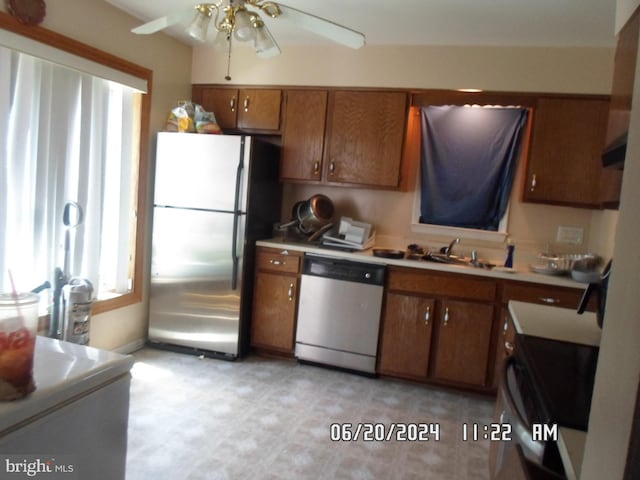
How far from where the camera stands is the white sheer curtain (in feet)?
7.80

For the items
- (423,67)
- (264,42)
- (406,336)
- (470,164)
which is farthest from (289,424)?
(423,67)

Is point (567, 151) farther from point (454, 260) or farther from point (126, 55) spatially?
point (126, 55)

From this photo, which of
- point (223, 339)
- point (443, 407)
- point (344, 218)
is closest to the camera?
point (443, 407)

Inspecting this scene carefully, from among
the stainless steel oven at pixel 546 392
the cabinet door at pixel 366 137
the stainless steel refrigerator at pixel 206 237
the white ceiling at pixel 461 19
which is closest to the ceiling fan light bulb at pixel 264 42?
the white ceiling at pixel 461 19

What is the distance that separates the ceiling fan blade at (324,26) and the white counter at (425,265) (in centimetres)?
158

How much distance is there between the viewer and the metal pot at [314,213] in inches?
138

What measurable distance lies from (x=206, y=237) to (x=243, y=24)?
175cm

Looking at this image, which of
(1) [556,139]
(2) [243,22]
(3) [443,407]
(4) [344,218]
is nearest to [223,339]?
(4) [344,218]

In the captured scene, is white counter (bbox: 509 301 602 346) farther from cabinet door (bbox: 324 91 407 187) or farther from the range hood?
cabinet door (bbox: 324 91 407 187)

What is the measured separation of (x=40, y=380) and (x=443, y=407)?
2.50 m

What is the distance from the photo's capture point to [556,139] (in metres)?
3.07

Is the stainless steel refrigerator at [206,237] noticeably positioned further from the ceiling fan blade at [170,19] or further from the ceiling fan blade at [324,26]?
the ceiling fan blade at [324,26]

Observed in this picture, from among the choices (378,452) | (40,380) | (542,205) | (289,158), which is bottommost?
(378,452)

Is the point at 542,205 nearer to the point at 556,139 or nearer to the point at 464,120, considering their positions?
the point at 556,139
